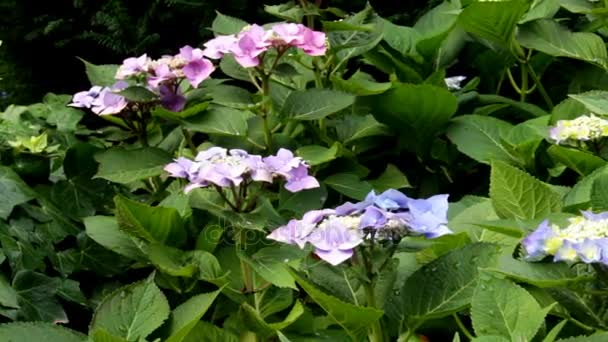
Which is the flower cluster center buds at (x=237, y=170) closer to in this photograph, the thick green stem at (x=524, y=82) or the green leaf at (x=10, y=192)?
the green leaf at (x=10, y=192)

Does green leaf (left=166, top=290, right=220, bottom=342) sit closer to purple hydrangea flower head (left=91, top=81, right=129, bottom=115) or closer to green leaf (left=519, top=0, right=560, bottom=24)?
purple hydrangea flower head (left=91, top=81, right=129, bottom=115)

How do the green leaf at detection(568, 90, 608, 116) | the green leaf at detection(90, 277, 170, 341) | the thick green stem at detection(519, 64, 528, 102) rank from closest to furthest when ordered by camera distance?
the green leaf at detection(90, 277, 170, 341) → the green leaf at detection(568, 90, 608, 116) → the thick green stem at detection(519, 64, 528, 102)

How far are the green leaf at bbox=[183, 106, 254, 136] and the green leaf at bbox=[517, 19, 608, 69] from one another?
2.50ft

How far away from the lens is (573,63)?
8.15ft

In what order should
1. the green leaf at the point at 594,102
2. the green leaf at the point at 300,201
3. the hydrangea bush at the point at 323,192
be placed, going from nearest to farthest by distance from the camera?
the hydrangea bush at the point at 323,192 < the green leaf at the point at 594,102 < the green leaf at the point at 300,201

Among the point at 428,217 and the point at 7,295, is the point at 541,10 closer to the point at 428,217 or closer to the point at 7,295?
the point at 428,217

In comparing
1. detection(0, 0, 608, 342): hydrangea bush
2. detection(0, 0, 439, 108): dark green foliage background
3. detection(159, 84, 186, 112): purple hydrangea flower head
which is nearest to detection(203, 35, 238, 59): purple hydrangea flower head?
detection(0, 0, 608, 342): hydrangea bush

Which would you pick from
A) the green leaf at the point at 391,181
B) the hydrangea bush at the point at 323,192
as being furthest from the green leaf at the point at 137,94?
the green leaf at the point at 391,181

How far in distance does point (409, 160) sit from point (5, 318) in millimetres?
1057

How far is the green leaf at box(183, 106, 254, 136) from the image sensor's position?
1.94 m

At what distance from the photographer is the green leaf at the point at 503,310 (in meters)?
1.17

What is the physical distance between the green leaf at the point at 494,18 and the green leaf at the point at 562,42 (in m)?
0.05

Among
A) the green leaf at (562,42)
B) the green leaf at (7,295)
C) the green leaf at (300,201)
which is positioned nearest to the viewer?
the green leaf at (7,295)

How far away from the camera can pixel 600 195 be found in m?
1.40
